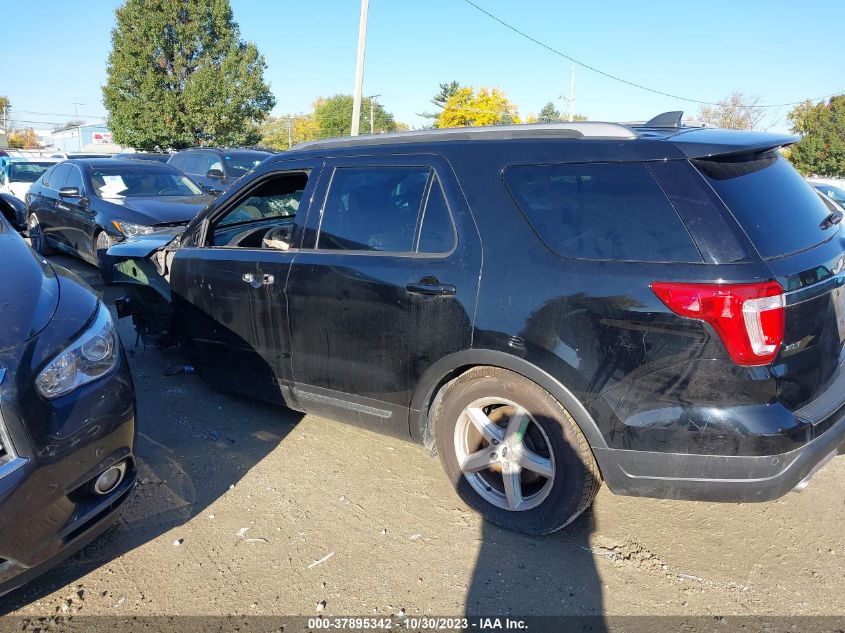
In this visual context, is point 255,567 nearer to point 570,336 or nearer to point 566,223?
point 570,336

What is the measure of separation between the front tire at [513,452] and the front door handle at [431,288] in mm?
390

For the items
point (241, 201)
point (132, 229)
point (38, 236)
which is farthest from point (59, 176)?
point (241, 201)

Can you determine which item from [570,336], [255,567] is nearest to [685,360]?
[570,336]

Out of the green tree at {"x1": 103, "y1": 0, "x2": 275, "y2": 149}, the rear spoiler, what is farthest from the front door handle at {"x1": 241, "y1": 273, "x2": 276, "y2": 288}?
the green tree at {"x1": 103, "y1": 0, "x2": 275, "y2": 149}

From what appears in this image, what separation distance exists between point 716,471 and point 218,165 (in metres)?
11.9

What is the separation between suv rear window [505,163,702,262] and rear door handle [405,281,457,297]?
0.49 metres

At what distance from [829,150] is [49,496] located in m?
44.3

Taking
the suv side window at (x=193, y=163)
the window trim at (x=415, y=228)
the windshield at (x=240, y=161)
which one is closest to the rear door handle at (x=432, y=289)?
the window trim at (x=415, y=228)

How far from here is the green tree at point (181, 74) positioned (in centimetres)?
3206

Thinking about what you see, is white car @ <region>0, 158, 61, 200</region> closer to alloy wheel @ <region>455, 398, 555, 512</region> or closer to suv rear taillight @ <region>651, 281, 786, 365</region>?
alloy wheel @ <region>455, 398, 555, 512</region>

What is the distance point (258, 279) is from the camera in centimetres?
372

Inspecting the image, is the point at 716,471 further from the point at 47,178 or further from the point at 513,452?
the point at 47,178

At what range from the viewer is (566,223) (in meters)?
2.65

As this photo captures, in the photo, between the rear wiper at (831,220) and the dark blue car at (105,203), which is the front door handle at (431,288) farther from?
the dark blue car at (105,203)
